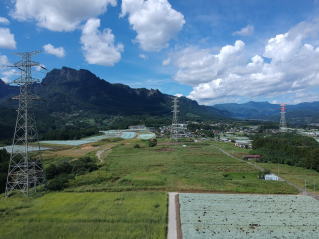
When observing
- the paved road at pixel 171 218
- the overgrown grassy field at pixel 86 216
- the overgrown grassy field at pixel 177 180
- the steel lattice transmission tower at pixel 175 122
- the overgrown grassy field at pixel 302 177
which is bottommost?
the overgrown grassy field at pixel 302 177

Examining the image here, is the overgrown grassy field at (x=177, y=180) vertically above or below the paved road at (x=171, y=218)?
below

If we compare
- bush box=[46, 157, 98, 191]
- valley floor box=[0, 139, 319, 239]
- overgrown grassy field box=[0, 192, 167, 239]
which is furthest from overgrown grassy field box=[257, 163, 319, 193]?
bush box=[46, 157, 98, 191]

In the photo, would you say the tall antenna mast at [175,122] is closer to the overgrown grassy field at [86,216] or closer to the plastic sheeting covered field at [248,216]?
the plastic sheeting covered field at [248,216]

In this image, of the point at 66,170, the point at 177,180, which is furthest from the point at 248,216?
the point at 66,170

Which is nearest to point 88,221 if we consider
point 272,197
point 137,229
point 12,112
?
point 137,229

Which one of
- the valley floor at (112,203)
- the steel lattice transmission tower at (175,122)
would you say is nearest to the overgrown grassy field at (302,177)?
the valley floor at (112,203)

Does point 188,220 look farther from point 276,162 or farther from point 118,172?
point 276,162

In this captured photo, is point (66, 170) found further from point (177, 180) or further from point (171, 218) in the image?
point (171, 218)
